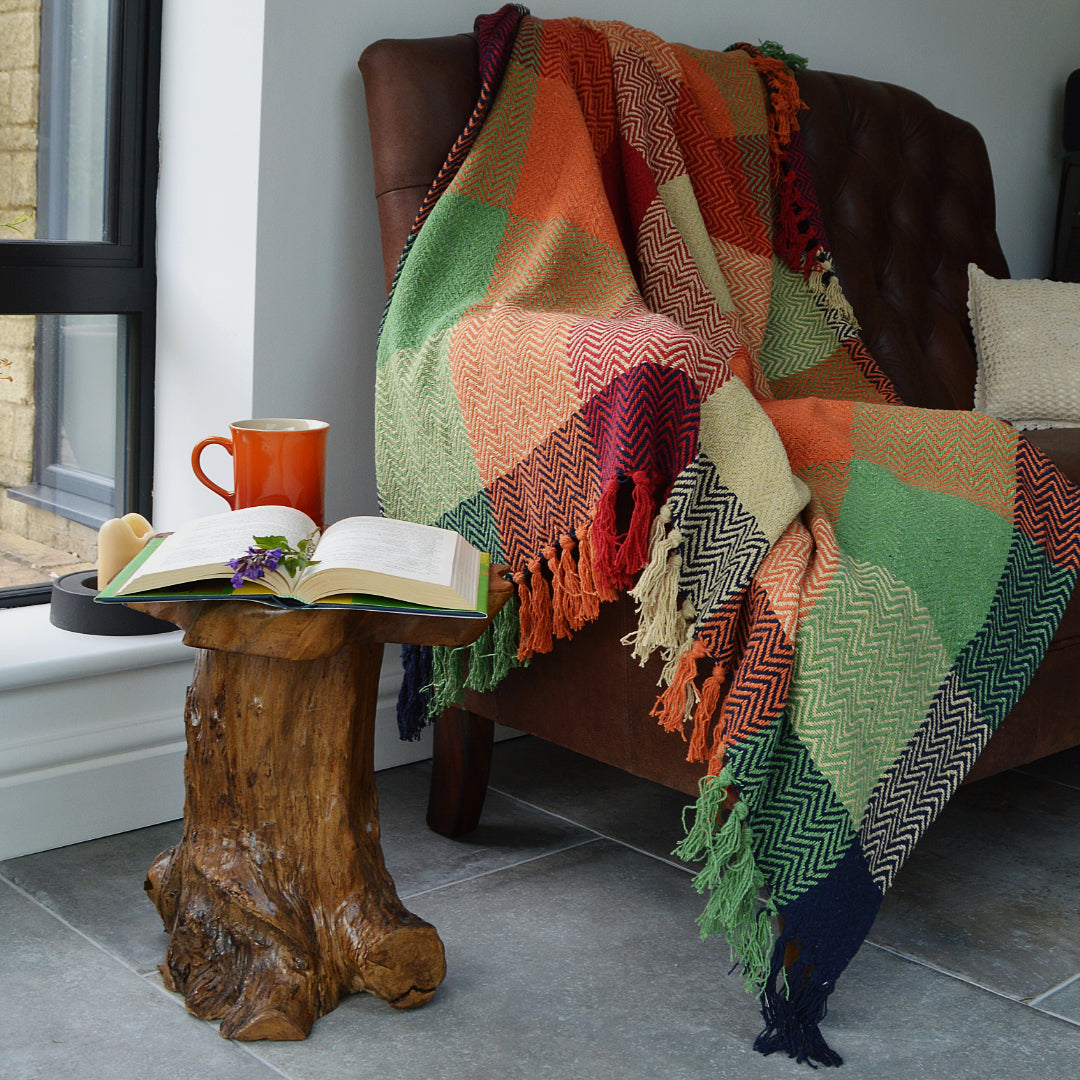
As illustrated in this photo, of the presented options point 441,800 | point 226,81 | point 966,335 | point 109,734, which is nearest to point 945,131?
point 966,335

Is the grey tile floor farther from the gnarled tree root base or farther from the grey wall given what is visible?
the grey wall

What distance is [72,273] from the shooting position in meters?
1.68

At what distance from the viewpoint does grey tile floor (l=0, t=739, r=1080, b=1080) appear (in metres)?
1.13

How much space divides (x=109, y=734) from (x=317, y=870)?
50cm

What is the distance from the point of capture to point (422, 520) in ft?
4.70

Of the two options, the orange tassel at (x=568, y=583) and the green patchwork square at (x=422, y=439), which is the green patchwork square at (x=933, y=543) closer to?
the orange tassel at (x=568, y=583)

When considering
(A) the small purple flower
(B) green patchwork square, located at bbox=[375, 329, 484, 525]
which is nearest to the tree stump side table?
(A) the small purple flower

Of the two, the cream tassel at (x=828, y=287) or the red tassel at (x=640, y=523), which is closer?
the red tassel at (x=640, y=523)

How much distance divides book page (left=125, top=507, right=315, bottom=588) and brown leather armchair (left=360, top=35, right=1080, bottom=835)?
1.20 feet

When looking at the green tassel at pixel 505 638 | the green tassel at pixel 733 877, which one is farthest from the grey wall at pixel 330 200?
the green tassel at pixel 733 877

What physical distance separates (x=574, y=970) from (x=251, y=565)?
57 centimetres

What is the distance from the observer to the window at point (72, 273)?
1.64 m

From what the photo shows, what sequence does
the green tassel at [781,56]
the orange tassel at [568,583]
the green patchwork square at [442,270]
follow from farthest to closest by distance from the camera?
the green tassel at [781,56] < the green patchwork square at [442,270] < the orange tassel at [568,583]

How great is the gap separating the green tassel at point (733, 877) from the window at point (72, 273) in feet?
3.36
